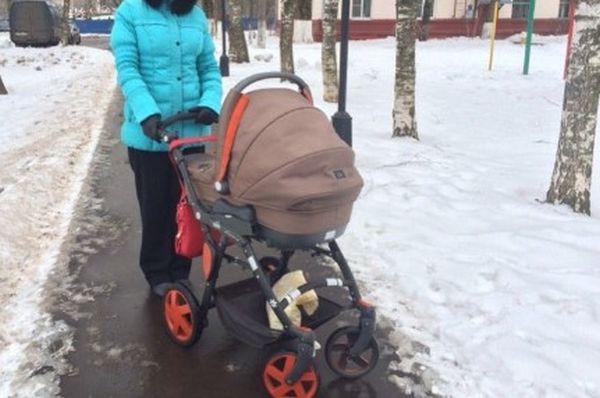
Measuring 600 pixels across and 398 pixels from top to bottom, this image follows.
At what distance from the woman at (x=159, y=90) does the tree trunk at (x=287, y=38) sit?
438 inches

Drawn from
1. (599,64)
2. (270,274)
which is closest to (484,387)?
(270,274)

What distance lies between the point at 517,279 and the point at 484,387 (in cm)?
133

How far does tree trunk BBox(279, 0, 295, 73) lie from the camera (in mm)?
15055

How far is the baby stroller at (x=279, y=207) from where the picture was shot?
2785 millimetres

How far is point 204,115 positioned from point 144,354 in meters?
1.38

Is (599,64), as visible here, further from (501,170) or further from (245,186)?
(245,186)

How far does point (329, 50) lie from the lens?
12234 mm

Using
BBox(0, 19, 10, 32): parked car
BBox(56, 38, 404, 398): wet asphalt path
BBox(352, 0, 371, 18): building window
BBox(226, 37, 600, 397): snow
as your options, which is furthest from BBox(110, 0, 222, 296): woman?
BBox(0, 19, 10, 32): parked car

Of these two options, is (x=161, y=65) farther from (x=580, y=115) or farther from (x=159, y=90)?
(x=580, y=115)

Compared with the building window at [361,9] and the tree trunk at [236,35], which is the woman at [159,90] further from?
the building window at [361,9]

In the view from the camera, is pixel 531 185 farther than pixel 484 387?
Yes

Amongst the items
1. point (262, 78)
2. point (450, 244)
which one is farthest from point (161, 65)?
point (450, 244)

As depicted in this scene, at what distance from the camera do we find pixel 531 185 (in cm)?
690

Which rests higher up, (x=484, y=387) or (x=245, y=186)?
(x=245, y=186)
